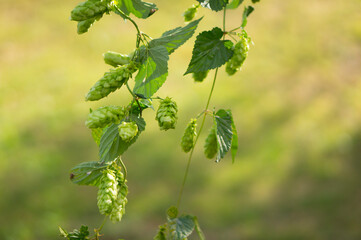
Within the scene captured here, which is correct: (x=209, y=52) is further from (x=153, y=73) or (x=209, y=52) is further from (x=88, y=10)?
(x=88, y=10)

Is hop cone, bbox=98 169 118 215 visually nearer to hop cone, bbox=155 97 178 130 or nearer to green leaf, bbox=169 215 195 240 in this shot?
hop cone, bbox=155 97 178 130

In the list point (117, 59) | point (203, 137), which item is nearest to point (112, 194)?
point (117, 59)

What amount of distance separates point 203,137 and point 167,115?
2619mm

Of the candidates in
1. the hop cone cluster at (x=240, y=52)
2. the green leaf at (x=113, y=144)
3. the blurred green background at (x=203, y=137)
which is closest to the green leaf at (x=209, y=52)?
the hop cone cluster at (x=240, y=52)

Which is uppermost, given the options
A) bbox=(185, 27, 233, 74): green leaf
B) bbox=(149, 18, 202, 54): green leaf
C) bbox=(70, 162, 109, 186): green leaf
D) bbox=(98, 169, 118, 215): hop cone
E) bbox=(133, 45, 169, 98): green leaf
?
bbox=(185, 27, 233, 74): green leaf

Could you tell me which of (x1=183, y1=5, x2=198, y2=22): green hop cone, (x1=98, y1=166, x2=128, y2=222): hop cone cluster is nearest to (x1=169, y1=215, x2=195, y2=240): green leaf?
(x1=98, y1=166, x2=128, y2=222): hop cone cluster

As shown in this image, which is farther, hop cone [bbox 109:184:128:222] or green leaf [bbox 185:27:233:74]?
green leaf [bbox 185:27:233:74]

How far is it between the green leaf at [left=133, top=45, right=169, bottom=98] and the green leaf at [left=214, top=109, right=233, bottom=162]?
6.3 inches

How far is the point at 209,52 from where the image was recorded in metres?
0.81

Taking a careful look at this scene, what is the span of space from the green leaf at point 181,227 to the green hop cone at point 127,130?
0.96ft

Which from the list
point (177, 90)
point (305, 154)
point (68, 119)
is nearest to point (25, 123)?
point (68, 119)

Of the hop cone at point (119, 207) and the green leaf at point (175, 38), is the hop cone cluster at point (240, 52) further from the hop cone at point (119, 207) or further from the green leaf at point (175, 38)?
the hop cone at point (119, 207)

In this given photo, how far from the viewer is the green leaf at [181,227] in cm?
88

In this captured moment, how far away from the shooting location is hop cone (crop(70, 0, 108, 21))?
0.64 meters
